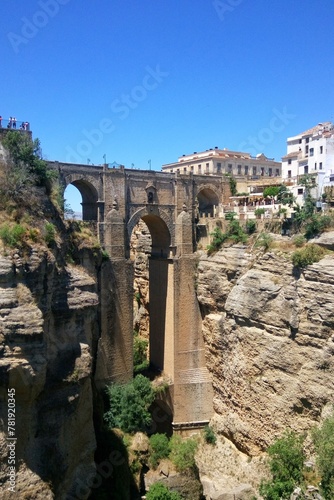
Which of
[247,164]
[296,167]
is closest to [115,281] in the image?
[296,167]

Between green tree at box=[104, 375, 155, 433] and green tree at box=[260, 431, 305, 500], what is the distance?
6.74m

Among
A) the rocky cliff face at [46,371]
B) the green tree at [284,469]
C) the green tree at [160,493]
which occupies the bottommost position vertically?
the green tree at [160,493]

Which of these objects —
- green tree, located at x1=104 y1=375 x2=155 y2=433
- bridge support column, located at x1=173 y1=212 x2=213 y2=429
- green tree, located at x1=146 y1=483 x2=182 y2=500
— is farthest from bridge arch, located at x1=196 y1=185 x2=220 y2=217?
green tree, located at x1=146 y1=483 x2=182 y2=500

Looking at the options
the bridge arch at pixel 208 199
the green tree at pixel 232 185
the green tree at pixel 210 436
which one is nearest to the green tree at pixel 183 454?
the green tree at pixel 210 436

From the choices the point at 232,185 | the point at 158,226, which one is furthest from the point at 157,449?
the point at 232,185

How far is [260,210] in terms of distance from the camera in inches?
1083

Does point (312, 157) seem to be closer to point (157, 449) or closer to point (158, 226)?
point (158, 226)

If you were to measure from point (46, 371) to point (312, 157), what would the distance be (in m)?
24.7

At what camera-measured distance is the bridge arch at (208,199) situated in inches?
1201

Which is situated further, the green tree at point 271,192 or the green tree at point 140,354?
the green tree at point 271,192

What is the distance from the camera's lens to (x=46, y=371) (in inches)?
602

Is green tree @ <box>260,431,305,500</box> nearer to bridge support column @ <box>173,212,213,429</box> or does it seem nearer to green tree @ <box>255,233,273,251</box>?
bridge support column @ <box>173,212,213,429</box>

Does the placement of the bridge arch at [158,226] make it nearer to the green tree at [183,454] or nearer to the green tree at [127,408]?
the green tree at [127,408]

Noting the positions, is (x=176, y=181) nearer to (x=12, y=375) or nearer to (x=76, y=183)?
(x=76, y=183)
